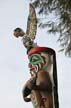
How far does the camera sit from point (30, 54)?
10.4 metres

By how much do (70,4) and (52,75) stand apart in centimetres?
161

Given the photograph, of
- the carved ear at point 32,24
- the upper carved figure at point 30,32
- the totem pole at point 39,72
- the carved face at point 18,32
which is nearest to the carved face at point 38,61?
the totem pole at point 39,72

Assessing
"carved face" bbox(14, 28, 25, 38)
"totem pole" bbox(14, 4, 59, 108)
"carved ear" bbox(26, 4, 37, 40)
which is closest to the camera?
"totem pole" bbox(14, 4, 59, 108)

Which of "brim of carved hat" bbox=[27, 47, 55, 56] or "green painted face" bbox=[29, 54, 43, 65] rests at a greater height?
"brim of carved hat" bbox=[27, 47, 55, 56]

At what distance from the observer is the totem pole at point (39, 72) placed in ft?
31.9

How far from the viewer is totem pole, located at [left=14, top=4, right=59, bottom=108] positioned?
31.9ft

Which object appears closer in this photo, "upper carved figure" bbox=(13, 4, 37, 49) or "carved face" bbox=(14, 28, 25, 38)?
"upper carved figure" bbox=(13, 4, 37, 49)

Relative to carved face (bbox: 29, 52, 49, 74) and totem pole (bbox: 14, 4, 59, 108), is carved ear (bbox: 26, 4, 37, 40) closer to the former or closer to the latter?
totem pole (bbox: 14, 4, 59, 108)

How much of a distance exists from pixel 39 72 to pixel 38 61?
0.31 metres

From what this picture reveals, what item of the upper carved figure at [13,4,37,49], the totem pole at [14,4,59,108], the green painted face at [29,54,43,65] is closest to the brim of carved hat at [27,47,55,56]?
the totem pole at [14,4,59,108]

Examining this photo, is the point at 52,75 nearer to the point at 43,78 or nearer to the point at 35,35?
the point at 43,78

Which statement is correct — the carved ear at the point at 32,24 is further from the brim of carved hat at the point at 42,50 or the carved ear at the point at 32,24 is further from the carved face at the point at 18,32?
the brim of carved hat at the point at 42,50

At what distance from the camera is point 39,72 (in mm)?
10062

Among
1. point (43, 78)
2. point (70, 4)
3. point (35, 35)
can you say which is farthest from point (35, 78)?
point (70, 4)
